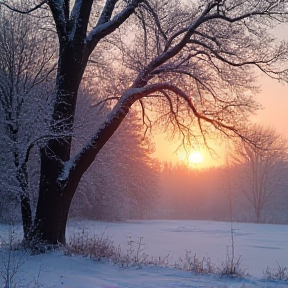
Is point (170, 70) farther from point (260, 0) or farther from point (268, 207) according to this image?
point (268, 207)

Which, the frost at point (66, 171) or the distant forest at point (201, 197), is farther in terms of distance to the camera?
the distant forest at point (201, 197)

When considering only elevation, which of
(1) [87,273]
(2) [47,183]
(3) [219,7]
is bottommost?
(1) [87,273]

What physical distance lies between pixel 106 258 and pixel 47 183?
8.36ft

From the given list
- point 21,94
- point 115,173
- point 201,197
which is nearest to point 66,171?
point 21,94

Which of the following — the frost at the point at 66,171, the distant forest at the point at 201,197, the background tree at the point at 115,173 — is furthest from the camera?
the distant forest at the point at 201,197

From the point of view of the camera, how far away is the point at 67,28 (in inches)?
404

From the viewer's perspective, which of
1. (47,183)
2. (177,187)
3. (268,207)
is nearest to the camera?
(47,183)

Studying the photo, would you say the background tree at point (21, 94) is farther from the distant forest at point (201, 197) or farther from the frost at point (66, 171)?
the distant forest at point (201, 197)

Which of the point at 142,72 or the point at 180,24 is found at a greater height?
the point at 180,24

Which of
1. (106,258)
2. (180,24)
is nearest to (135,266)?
(106,258)

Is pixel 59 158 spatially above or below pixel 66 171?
above

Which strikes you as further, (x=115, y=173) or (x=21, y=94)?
(x=115, y=173)

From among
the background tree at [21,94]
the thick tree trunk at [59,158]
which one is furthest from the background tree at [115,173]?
the background tree at [21,94]

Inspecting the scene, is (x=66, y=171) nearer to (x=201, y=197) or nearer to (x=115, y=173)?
(x=115, y=173)
